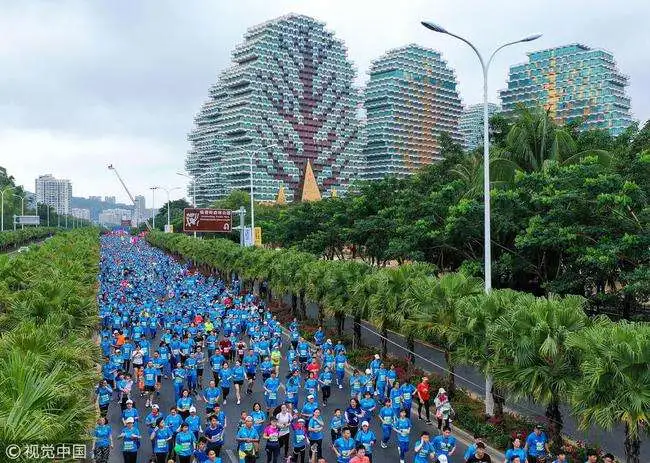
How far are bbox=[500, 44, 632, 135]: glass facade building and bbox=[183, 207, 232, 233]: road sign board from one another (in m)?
105

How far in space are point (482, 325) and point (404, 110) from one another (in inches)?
6319

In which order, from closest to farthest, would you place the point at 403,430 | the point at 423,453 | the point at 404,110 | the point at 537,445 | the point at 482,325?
1. the point at 423,453
2. the point at 537,445
3. the point at 403,430
4. the point at 482,325
5. the point at 404,110

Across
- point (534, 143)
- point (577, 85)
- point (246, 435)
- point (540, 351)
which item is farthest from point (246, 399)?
point (577, 85)

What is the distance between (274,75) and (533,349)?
150m

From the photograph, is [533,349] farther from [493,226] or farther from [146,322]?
[146,322]

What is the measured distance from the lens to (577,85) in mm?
146375

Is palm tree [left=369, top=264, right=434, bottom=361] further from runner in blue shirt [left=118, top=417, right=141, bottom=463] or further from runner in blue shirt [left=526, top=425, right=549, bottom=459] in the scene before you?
runner in blue shirt [left=118, top=417, right=141, bottom=463]

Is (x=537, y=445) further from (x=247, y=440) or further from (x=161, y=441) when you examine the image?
(x=161, y=441)

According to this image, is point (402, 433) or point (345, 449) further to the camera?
point (402, 433)

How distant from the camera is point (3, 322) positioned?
49.0 ft

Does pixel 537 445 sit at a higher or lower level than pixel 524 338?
lower

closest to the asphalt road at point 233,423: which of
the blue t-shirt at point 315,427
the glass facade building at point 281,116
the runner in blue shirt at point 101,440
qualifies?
the blue t-shirt at point 315,427

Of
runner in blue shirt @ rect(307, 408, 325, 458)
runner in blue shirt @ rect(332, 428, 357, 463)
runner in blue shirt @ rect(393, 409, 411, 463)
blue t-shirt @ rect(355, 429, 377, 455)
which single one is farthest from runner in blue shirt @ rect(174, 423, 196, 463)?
runner in blue shirt @ rect(393, 409, 411, 463)

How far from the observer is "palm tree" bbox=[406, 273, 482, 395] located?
15.1 meters
